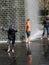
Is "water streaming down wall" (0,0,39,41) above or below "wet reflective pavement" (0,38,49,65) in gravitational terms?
above

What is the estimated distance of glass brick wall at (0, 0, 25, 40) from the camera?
20.8m

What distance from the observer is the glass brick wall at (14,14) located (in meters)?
20.8

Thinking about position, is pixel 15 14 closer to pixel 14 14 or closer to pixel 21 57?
pixel 14 14

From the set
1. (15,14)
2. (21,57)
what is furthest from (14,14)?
(21,57)

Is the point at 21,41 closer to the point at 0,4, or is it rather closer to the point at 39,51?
the point at 0,4

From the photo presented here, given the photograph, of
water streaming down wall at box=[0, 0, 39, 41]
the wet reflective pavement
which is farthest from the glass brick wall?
the wet reflective pavement

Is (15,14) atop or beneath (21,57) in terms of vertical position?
atop

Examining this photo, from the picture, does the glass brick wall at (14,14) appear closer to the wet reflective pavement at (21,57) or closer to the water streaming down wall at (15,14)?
the water streaming down wall at (15,14)

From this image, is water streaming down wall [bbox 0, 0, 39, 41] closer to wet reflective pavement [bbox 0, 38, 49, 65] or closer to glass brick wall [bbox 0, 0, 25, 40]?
glass brick wall [bbox 0, 0, 25, 40]

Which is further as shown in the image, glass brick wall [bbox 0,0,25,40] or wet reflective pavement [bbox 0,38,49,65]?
glass brick wall [bbox 0,0,25,40]

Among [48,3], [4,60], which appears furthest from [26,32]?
[48,3]

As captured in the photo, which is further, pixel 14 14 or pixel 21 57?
pixel 14 14

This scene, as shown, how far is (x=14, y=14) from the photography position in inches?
819

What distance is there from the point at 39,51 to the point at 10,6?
5351mm
